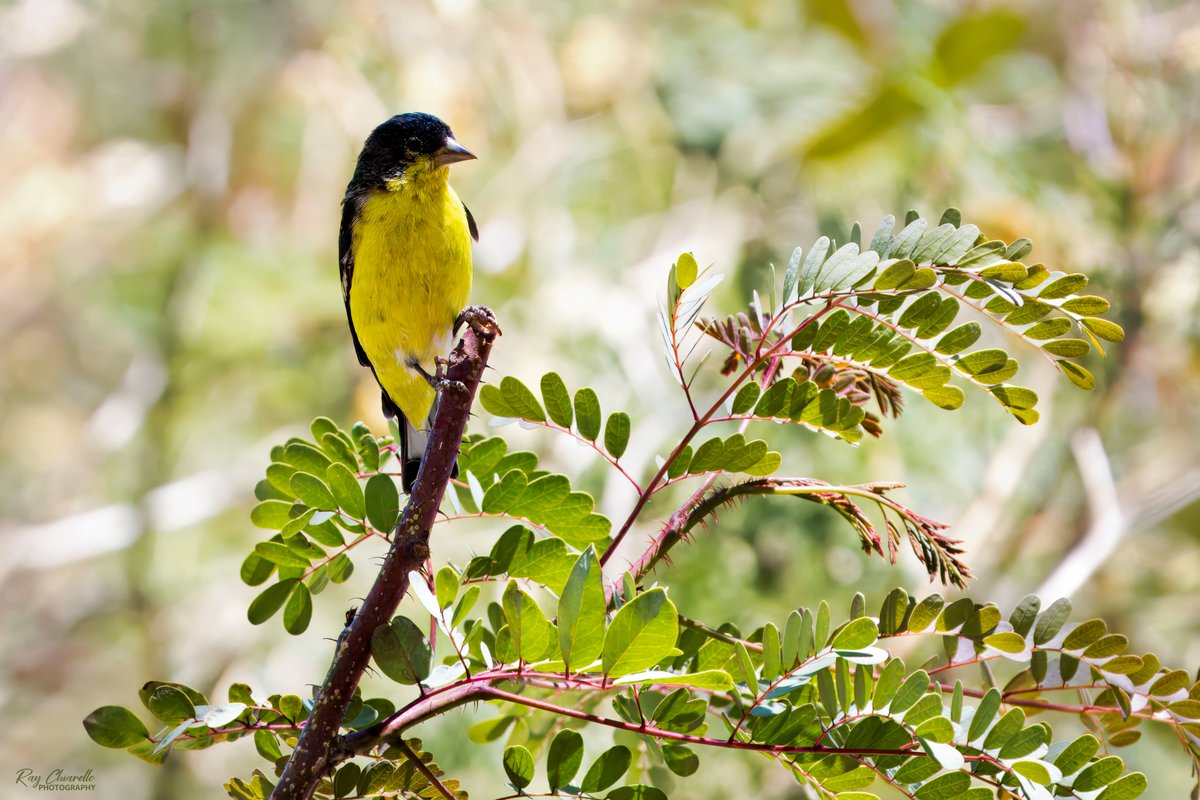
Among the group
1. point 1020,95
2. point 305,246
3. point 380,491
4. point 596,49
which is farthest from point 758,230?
point 380,491

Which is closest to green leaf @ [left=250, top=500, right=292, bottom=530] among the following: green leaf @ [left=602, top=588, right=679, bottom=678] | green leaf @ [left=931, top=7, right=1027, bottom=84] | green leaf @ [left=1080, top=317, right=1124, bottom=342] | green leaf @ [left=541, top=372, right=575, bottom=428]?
green leaf @ [left=541, top=372, right=575, bottom=428]

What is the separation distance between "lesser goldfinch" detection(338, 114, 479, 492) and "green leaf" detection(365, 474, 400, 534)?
4.90ft

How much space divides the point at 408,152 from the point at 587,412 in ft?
7.10

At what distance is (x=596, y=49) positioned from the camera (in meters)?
7.06

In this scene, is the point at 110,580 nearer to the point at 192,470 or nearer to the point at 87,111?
the point at 192,470

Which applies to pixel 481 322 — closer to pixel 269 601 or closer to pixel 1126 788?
pixel 269 601

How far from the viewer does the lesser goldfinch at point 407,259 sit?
3273mm

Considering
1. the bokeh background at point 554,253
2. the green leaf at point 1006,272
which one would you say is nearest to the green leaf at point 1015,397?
the green leaf at point 1006,272

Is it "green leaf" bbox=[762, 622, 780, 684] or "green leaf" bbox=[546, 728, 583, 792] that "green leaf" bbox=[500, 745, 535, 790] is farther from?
"green leaf" bbox=[762, 622, 780, 684]

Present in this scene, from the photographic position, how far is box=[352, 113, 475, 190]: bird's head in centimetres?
353

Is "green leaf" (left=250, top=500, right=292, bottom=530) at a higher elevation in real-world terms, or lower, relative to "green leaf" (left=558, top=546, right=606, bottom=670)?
higher

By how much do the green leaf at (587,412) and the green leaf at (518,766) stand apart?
47 cm

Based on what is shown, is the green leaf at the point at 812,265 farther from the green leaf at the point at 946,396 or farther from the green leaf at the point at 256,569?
the green leaf at the point at 256,569

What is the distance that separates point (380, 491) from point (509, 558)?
210 millimetres
